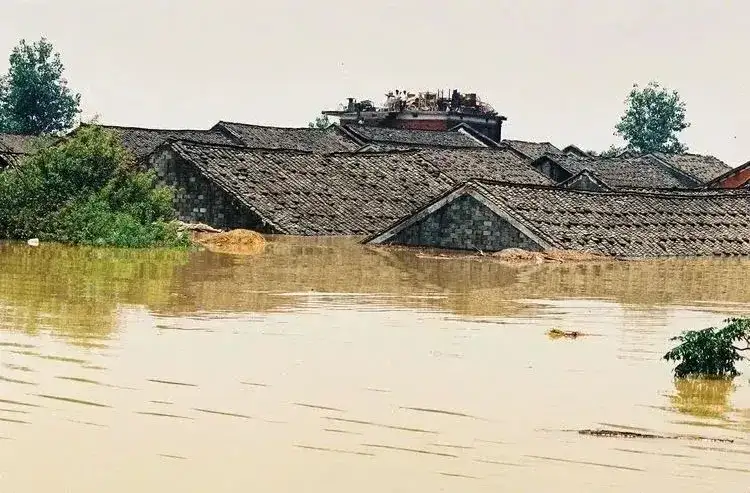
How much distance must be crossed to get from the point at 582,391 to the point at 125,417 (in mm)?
4082

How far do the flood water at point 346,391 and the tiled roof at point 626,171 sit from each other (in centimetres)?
4198

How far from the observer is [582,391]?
519 inches

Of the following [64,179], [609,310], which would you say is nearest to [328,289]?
[609,310]

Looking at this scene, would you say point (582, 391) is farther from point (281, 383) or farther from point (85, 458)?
point (85, 458)

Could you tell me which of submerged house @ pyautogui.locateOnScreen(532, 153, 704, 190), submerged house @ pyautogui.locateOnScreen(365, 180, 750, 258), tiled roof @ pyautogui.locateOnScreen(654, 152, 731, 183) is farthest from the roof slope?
tiled roof @ pyautogui.locateOnScreen(654, 152, 731, 183)

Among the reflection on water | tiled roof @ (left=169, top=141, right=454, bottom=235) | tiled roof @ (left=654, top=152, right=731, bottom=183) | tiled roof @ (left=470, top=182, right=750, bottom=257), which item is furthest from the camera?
tiled roof @ (left=654, top=152, right=731, bottom=183)

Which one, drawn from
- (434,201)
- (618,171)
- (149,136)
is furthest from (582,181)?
(434,201)

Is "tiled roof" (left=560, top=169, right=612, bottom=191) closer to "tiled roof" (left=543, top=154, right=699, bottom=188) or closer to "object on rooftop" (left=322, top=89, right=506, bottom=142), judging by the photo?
"tiled roof" (left=543, top=154, right=699, bottom=188)

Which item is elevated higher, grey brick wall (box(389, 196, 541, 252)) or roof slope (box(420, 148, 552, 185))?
roof slope (box(420, 148, 552, 185))

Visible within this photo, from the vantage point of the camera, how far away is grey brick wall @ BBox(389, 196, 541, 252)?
33.4 metres

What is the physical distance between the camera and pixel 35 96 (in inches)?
3706

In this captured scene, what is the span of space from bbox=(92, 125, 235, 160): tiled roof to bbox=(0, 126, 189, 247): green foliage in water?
20878 millimetres

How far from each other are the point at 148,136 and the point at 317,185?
17651 mm

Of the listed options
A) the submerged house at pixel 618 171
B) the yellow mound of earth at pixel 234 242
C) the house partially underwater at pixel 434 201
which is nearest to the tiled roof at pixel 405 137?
the submerged house at pixel 618 171
